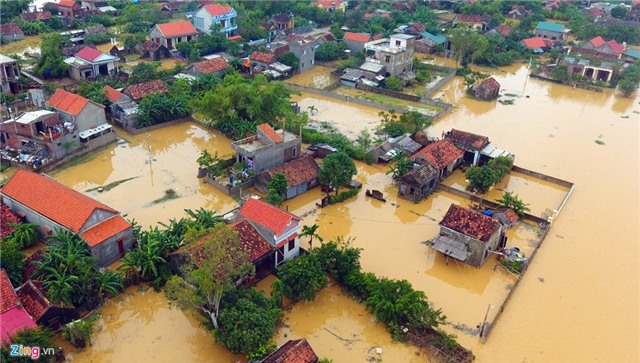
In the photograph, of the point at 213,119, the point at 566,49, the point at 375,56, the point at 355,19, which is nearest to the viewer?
the point at 213,119

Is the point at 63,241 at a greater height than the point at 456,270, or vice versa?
the point at 63,241

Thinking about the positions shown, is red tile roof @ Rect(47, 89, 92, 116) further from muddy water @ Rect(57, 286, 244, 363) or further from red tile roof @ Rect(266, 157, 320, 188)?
muddy water @ Rect(57, 286, 244, 363)

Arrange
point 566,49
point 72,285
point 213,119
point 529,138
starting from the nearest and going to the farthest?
1. point 72,285
2. point 213,119
3. point 529,138
4. point 566,49

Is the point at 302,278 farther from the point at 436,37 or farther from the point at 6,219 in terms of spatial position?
the point at 436,37

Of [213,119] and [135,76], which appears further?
[135,76]

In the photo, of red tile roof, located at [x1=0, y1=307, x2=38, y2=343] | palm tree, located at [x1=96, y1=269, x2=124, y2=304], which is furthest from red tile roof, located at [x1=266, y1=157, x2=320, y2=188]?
red tile roof, located at [x1=0, y1=307, x2=38, y2=343]

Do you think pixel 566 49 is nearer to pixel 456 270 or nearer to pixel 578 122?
pixel 578 122

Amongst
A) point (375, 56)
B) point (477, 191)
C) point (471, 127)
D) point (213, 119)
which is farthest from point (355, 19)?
point (477, 191)

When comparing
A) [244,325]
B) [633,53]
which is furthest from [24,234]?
[633,53]
